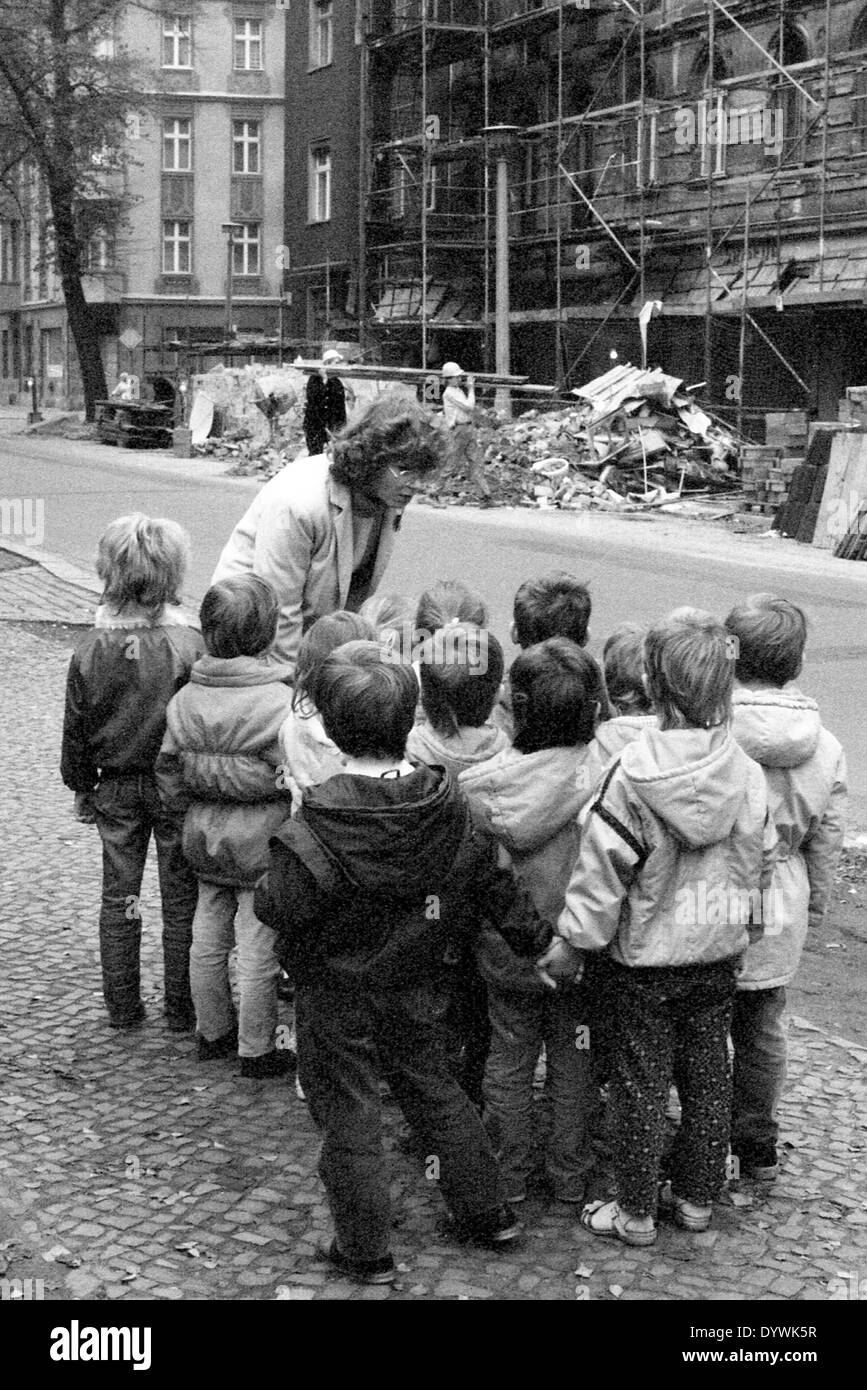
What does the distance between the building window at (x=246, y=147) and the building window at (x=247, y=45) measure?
1.65m

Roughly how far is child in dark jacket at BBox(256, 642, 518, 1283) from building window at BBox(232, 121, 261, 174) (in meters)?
54.0

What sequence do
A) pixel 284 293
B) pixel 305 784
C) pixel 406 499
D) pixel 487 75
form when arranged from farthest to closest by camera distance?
pixel 284 293 < pixel 487 75 < pixel 406 499 < pixel 305 784

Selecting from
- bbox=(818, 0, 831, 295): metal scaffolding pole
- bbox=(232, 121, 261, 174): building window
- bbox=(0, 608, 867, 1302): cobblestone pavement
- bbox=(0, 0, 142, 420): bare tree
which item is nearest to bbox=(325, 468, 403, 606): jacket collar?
bbox=(0, 608, 867, 1302): cobblestone pavement

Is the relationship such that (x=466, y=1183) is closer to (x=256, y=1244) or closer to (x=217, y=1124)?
(x=256, y=1244)

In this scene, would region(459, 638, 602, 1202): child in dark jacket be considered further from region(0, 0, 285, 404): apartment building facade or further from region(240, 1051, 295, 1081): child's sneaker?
region(0, 0, 285, 404): apartment building facade

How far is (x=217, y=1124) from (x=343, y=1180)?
29.5 inches

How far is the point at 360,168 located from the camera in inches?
1737

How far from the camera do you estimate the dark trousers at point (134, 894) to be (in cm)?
475

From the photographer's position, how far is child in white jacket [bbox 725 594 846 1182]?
3.92m

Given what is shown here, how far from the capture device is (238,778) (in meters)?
4.39

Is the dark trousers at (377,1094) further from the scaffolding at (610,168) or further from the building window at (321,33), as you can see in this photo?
the building window at (321,33)

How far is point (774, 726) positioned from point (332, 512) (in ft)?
4.58

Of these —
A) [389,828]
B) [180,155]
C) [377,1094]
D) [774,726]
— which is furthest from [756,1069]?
[180,155]

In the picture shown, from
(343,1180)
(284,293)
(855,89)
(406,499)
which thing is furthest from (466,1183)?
(284,293)
